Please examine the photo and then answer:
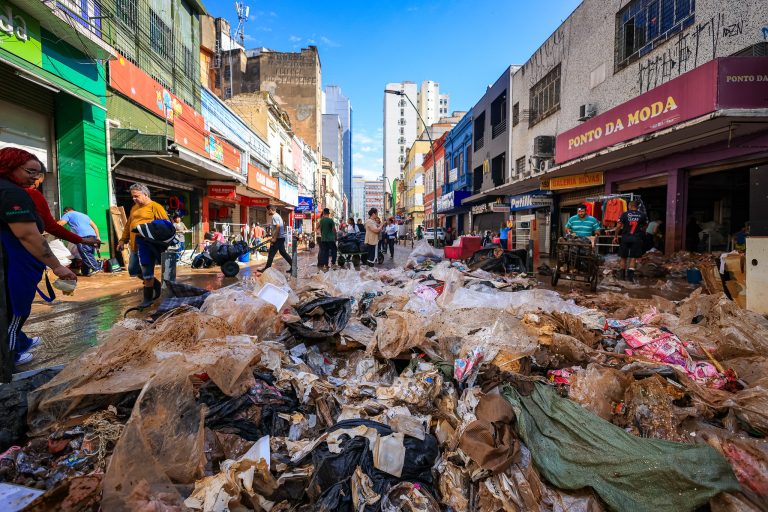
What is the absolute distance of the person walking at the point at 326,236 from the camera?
980cm

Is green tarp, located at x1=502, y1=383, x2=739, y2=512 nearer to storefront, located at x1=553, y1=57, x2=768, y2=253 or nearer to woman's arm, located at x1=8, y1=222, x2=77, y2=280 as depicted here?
woman's arm, located at x1=8, y1=222, x2=77, y2=280

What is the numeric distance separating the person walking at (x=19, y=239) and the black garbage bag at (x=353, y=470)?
2.48 meters

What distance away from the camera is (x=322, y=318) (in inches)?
138

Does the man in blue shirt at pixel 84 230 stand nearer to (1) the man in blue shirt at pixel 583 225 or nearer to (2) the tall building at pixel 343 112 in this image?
(1) the man in blue shirt at pixel 583 225

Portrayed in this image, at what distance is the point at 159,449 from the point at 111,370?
2.68ft

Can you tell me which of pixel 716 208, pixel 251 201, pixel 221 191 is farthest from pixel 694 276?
pixel 251 201

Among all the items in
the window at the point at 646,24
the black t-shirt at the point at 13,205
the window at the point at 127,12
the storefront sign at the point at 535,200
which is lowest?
the black t-shirt at the point at 13,205

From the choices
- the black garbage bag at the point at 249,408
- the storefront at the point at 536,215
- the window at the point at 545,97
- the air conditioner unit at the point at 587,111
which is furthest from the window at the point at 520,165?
the black garbage bag at the point at 249,408

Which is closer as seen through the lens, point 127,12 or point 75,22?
point 75,22

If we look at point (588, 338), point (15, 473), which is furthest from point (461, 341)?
point (15, 473)

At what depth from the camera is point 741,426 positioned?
1.96m

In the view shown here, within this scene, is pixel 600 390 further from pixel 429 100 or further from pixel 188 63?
pixel 429 100

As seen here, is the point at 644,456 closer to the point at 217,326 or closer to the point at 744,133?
the point at 217,326

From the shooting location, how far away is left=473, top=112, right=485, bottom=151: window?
24.6m
